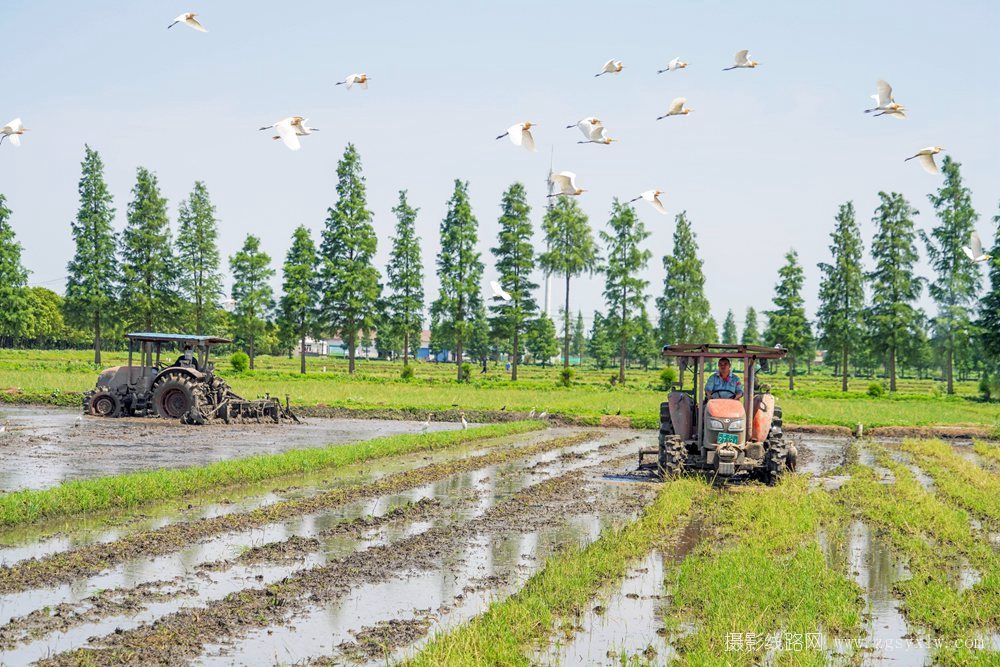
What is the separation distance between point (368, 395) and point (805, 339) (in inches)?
1368

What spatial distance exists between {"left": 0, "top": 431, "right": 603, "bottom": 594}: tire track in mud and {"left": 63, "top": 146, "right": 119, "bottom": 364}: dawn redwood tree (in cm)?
4819

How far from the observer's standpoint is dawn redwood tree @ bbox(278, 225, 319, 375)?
61844 millimetres

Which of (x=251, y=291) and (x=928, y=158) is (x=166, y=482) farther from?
(x=251, y=291)

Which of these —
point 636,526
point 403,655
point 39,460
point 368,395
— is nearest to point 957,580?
point 636,526

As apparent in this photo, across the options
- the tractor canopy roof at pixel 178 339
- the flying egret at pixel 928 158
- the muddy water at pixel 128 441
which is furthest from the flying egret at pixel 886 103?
the tractor canopy roof at pixel 178 339

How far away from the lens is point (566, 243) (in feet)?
198

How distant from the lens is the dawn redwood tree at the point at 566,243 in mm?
59625

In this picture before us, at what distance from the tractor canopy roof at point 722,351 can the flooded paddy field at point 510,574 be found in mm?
2061

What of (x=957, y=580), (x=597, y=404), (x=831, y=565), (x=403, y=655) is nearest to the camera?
(x=403, y=655)

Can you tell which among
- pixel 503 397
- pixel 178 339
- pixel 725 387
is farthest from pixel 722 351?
pixel 503 397

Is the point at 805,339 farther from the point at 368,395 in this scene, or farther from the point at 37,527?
the point at 37,527

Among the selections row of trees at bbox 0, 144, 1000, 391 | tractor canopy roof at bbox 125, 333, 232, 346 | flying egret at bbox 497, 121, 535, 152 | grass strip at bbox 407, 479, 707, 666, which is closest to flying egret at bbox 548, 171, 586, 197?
flying egret at bbox 497, 121, 535, 152

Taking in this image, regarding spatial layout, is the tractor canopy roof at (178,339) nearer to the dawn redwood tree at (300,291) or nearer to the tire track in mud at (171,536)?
the tire track in mud at (171,536)

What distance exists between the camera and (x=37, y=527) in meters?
11.1
